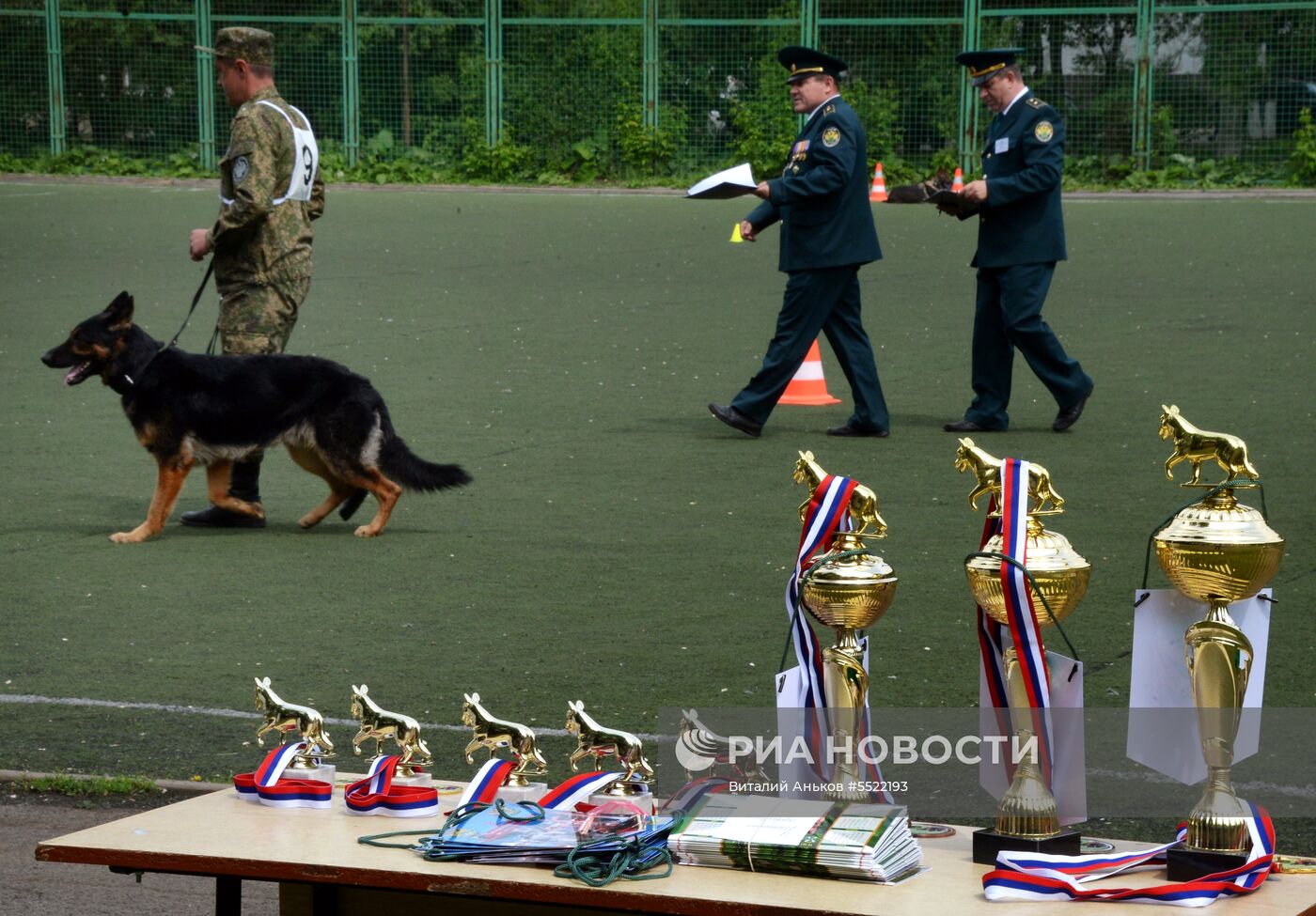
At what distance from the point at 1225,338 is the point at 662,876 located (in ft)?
39.0

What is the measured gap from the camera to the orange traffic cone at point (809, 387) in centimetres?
1196

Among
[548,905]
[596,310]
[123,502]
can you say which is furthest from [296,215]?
[596,310]

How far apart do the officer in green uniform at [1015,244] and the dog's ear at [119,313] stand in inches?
180

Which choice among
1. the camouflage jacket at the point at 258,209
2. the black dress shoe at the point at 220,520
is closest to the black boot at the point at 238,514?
the black dress shoe at the point at 220,520

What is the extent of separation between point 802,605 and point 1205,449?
66 cm

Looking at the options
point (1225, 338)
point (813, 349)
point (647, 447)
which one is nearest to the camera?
point (647, 447)

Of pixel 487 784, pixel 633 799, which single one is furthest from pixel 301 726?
pixel 633 799

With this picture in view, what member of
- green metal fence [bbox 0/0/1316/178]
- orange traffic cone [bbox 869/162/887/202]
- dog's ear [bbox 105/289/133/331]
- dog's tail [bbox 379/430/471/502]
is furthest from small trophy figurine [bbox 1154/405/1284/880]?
green metal fence [bbox 0/0/1316/178]

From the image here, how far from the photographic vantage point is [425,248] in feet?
67.5

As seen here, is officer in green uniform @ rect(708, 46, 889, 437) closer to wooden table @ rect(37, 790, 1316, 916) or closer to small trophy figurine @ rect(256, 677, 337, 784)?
small trophy figurine @ rect(256, 677, 337, 784)

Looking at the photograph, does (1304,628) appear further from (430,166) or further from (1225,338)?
(430,166)

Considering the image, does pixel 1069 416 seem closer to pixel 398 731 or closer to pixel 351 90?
pixel 398 731

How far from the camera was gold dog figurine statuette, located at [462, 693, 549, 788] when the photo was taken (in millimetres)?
3387

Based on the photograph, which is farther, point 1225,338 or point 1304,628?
point 1225,338
